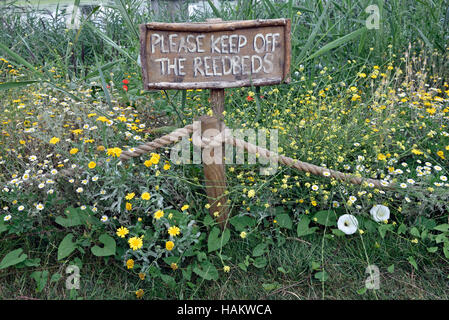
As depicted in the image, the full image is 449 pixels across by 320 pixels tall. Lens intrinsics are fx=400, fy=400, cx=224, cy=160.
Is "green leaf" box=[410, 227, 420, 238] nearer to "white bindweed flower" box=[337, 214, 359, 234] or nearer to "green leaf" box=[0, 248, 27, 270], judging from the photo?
"white bindweed flower" box=[337, 214, 359, 234]

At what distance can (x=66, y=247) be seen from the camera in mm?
1857

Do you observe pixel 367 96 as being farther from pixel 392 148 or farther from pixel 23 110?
pixel 23 110

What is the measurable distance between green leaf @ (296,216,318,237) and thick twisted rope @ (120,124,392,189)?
0.24m

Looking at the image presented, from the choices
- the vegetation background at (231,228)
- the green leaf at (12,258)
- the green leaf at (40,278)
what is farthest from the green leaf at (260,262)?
the green leaf at (12,258)

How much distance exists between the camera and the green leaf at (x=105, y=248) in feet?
5.94

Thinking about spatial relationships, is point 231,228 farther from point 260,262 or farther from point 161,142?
point 161,142

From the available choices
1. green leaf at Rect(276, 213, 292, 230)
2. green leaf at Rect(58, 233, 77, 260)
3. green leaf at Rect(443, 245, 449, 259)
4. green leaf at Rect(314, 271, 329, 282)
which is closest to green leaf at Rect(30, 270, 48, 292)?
green leaf at Rect(58, 233, 77, 260)

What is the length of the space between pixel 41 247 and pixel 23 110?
3.69 feet

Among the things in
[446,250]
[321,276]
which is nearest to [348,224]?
[321,276]

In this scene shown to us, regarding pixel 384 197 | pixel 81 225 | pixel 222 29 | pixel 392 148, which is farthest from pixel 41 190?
pixel 392 148

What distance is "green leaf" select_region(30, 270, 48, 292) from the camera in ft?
5.90

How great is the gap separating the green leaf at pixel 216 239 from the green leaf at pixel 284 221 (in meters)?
0.27

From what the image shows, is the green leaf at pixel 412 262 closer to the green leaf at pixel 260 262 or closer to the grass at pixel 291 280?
the grass at pixel 291 280

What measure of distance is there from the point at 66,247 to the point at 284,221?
3.45ft
